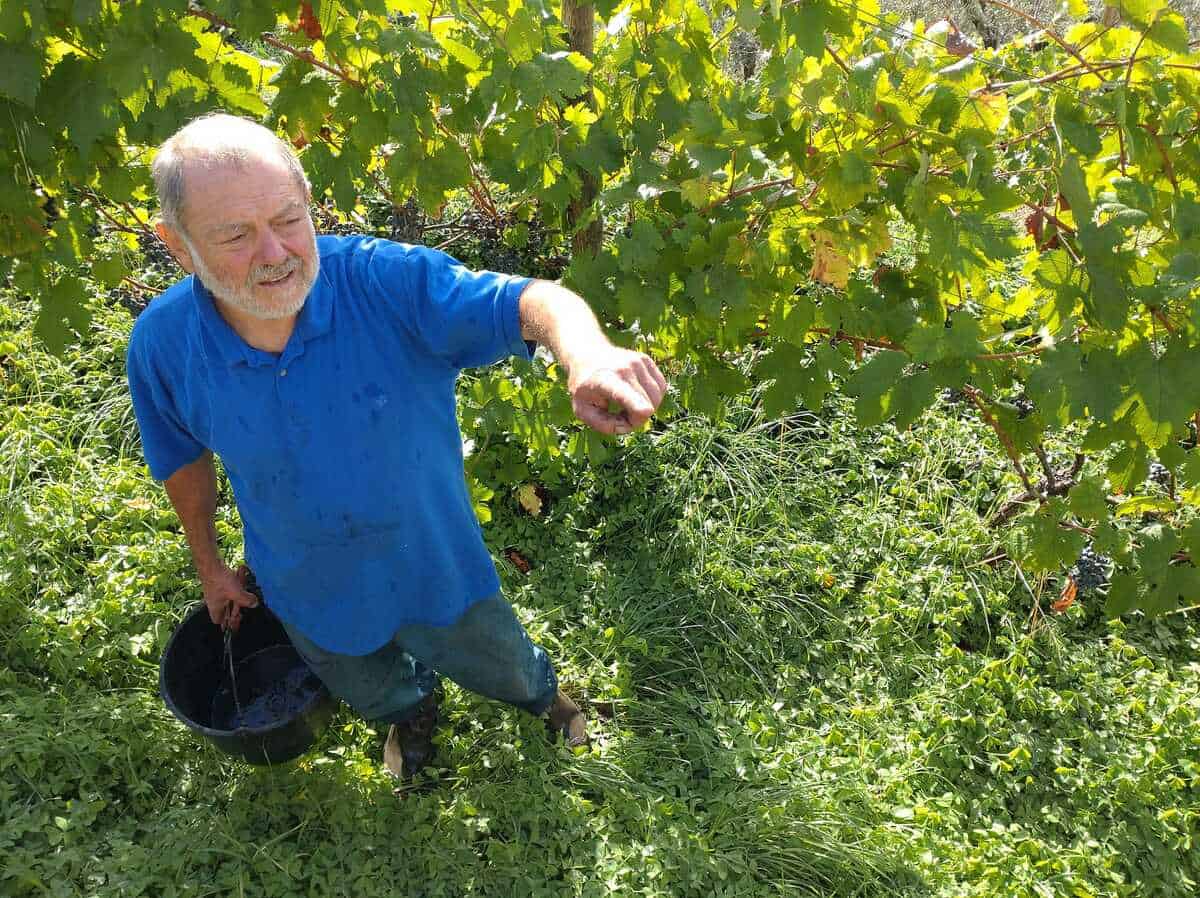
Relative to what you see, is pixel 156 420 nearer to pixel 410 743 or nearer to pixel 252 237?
pixel 252 237

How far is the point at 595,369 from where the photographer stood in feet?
4.94

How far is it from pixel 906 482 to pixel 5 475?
10.5 feet

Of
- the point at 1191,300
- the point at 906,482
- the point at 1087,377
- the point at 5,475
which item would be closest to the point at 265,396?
the point at 1087,377

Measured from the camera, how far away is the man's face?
5.75 ft

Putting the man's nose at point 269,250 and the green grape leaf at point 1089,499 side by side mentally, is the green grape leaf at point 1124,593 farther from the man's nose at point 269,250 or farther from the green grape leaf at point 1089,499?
the man's nose at point 269,250

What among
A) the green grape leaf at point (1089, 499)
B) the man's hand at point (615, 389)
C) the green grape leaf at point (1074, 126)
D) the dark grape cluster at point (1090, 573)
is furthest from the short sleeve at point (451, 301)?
the dark grape cluster at point (1090, 573)

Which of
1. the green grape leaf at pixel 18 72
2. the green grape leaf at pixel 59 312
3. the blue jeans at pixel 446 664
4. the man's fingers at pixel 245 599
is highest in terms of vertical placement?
the green grape leaf at pixel 18 72

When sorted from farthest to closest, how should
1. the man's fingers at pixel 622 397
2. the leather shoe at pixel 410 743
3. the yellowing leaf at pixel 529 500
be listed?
the yellowing leaf at pixel 529 500, the leather shoe at pixel 410 743, the man's fingers at pixel 622 397

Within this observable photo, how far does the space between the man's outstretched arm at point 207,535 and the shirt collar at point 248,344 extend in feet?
1.61

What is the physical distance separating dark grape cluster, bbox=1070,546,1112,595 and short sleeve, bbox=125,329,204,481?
107 inches

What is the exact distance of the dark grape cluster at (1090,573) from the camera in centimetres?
322

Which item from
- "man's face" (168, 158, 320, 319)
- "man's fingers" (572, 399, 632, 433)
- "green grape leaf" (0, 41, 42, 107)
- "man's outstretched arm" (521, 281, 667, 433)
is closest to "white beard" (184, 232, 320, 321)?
"man's face" (168, 158, 320, 319)

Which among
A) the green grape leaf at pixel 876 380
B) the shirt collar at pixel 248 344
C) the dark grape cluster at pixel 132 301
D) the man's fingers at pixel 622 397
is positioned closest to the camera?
the man's fingers at pixel 622 397

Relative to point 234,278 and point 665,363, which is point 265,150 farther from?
point 665,363
